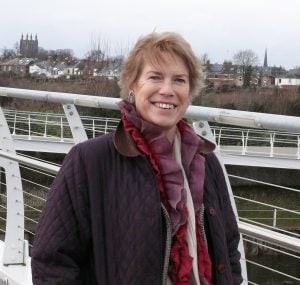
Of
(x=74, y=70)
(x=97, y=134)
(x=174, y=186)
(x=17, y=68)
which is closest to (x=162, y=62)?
(x=174, y=186)

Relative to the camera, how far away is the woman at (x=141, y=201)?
140cm

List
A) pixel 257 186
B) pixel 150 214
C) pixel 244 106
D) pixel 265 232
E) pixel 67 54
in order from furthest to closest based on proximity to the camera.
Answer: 1. pixel 67 54
2. pixel 244 106
3. pixel 257 186
4. pixel 265 232
5. pixel 150 214

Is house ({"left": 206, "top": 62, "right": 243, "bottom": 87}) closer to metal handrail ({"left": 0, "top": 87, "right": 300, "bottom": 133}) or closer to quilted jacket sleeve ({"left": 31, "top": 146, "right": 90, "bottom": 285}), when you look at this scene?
metal handrail ({"left": 0, "top": 87, "right": 300, "bottom": 133})

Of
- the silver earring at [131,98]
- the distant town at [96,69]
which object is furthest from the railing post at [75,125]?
the distant town at [96,69]

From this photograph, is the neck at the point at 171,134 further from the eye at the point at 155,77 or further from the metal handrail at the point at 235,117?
the metal handrail at the point at 235,117

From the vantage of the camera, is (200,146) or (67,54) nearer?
(200,146)

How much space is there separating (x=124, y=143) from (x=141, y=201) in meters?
0.15

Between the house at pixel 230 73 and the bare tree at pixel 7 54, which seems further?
the bare tree at pixel 7 54

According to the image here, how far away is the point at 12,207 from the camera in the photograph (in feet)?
9.79

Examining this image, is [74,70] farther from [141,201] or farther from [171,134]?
[141,201]

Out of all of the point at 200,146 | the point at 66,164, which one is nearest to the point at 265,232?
the point at 200,146

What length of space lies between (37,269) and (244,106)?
91.8 feet

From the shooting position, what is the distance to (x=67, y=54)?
168 feet

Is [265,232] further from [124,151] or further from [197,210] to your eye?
[124,151]
